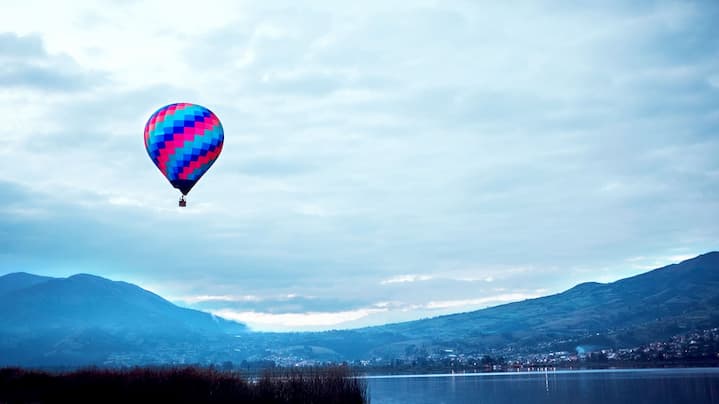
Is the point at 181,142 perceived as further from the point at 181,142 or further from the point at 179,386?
the point at 179,386

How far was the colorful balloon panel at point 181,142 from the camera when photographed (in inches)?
2082

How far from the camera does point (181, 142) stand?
52875 mm

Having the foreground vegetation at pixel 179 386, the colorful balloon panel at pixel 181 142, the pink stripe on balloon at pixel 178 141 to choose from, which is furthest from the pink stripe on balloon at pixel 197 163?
the foreground vegetation at pixel 179 386

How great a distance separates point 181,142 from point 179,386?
1844cm

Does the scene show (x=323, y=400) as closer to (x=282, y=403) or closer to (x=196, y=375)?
(x=282, y=403)

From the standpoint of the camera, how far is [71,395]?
4147 centimetres

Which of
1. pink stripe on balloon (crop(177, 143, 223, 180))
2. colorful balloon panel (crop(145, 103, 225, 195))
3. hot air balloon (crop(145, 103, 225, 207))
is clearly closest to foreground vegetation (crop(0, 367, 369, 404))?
hot air balloon (crop(145, 103, 225, 207))

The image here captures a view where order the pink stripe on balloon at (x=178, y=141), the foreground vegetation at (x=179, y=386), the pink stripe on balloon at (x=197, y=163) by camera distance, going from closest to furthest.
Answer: the foreground vegetation at (x=179, y=386) < the pink stripe on balloon at (x=178, y=141) < the pink stripe on balloon at (x=197, y=163)

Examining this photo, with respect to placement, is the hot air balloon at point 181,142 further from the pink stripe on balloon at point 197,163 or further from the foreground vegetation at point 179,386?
the foreground vegetation at point 179,386

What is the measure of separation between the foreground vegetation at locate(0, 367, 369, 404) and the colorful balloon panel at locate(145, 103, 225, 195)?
14.8 m

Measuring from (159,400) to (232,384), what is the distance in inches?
172

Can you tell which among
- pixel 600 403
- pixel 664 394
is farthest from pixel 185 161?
pixel 664 394

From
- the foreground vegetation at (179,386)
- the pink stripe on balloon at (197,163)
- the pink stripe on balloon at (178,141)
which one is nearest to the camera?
the foreground vegetation at (179,386)

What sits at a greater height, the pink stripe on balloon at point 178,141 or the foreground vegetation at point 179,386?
the pink stripe on balloon at point 178,141
